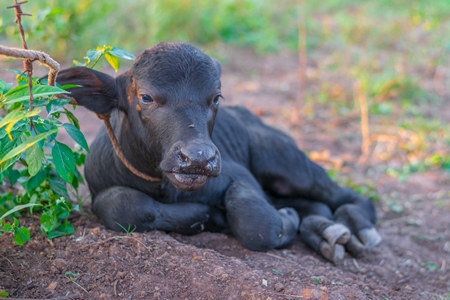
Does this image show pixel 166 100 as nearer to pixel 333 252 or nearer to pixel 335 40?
pixel 333 252

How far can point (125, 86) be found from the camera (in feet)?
13.6

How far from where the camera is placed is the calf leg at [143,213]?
418cm

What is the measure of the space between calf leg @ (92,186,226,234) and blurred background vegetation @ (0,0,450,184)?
2.83 m

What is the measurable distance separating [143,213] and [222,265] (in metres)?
0.83

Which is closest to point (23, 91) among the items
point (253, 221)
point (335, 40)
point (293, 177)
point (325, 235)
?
point (253, 221)

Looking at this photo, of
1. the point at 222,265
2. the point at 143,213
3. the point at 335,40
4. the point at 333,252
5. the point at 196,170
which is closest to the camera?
the point at 196,170

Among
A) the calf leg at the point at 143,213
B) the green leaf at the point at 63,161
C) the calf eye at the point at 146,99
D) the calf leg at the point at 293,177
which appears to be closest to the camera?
the green leaf at the point at 63,161

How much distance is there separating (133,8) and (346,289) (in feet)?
30.2

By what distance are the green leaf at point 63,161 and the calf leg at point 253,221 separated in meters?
1.46

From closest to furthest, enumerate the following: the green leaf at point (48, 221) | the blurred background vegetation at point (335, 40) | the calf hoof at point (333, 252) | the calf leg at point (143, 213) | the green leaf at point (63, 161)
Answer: the green leaf at point (63, 161) < the green leaf at point (48, 221) < the calf leg at point (143, 213) < the calf hoof at point (333, 252) < the blurred background vegetation at point (335, 40)

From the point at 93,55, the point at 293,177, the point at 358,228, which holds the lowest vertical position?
the point at 358,228

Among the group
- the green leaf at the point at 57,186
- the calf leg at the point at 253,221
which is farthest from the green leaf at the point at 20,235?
the calf leg at the point at 253,221

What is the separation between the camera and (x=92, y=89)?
4070mm

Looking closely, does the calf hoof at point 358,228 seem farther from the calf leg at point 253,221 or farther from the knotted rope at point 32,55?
the knotted rope at point 32,55
